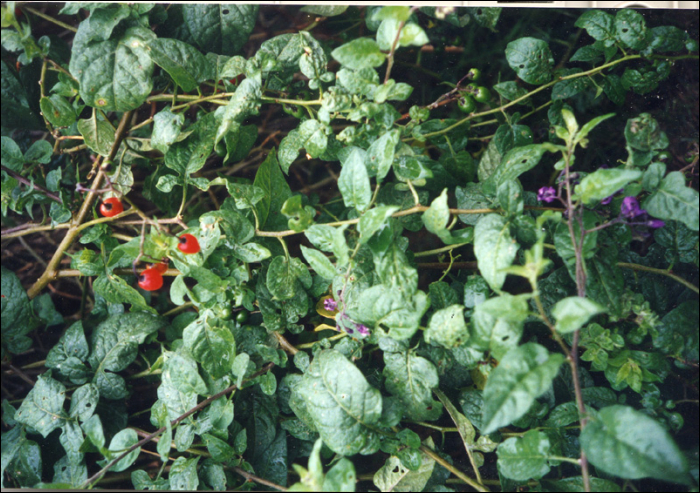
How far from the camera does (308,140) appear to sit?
1062mm

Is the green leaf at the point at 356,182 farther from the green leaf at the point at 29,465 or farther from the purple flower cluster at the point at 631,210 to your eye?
the green leaf at the point at 29,465

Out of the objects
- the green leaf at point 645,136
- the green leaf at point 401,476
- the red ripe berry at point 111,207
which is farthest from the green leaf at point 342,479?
the green leaf at point 645,136

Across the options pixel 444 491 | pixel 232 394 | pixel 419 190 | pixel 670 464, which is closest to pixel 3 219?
pixel 232 394

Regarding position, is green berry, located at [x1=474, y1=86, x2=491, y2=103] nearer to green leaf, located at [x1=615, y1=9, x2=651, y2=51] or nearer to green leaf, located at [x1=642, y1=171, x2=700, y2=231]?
green leaf, located at [x1=615, y1=9, x2=651, y2=51]

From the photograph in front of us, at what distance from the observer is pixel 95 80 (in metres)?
1.07

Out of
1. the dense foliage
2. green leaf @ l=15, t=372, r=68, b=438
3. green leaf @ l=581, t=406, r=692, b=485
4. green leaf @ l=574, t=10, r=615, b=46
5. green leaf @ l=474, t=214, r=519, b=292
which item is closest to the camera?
green leaf @ l=581, t=406, r=692, b=485

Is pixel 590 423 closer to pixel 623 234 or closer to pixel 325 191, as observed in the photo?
pixel 623 234

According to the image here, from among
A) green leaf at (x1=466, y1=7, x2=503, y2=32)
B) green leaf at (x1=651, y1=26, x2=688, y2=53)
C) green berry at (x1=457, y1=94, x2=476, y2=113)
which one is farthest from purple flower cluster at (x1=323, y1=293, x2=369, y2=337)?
green leaf at (x1=651, y1=26, x2=688, y2=53)

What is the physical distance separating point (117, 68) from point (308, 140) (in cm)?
50

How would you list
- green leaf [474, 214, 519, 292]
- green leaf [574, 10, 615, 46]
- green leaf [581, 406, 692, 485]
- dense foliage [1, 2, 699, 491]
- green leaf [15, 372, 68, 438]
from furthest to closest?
green leaf [15, 372, 68, 438], green leaf [574, 10, 615, 46], dense foliage [1, 2, 699, 491], green leaf [474, 214, 519, 292], green leaf [581, 406, 692, 485]

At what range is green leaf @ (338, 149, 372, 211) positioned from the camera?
0.97m

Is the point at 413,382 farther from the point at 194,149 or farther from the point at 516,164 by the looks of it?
the point at 194,149

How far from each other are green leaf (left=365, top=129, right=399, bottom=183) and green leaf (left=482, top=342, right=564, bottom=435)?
459 mm

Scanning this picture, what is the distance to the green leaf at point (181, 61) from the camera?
107cm
